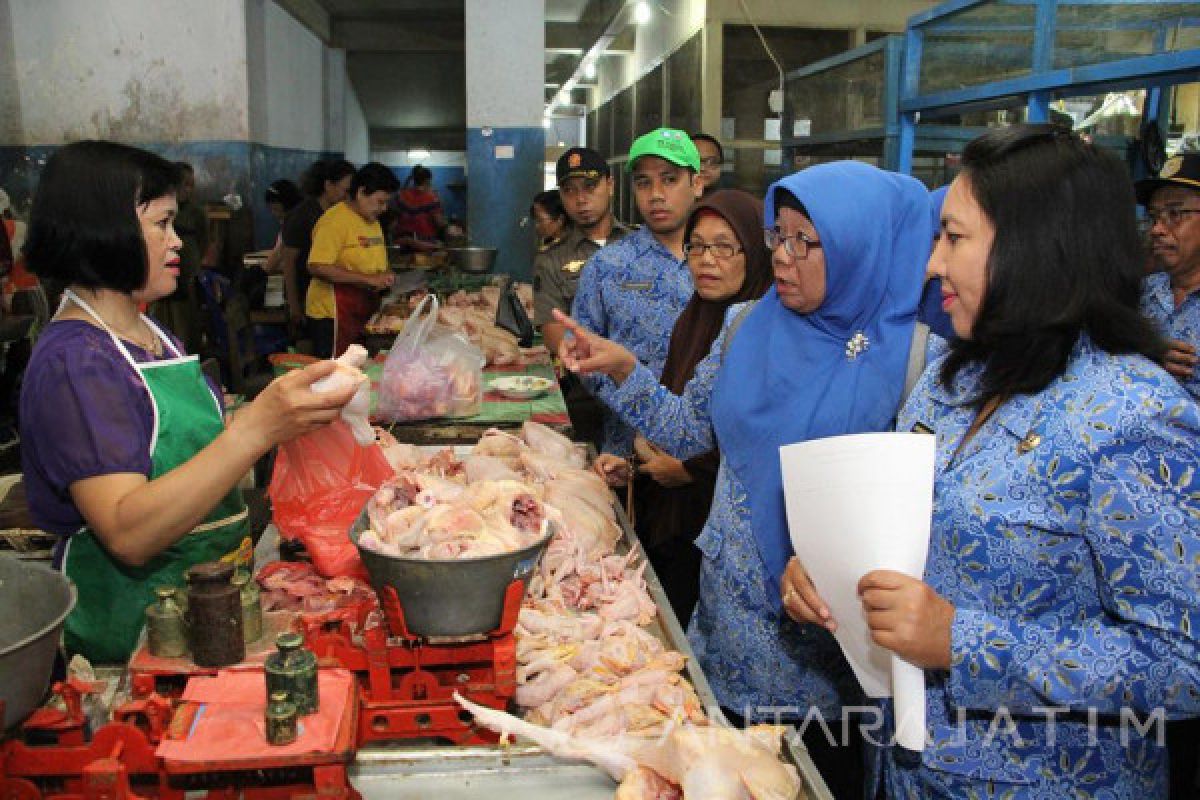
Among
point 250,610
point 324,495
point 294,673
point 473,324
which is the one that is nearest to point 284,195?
point 473,324

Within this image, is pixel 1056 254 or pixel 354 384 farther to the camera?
pixel 354 384

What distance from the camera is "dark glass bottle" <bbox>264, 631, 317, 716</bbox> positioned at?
54.9 inches

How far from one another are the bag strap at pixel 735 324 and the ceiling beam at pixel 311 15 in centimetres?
1175

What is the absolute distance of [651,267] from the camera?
3816mm

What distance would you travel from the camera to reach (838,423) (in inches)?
84.1

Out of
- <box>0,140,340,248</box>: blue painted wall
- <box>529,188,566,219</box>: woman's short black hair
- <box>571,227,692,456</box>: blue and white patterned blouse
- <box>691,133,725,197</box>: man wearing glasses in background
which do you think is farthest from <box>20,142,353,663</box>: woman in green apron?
<box>0,140,340,248</box>: blue painted wall

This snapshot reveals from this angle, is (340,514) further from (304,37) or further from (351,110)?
(351,110)

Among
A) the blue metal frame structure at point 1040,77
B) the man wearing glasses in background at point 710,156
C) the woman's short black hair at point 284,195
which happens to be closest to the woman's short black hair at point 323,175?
the woman's short black hair at point 284,195

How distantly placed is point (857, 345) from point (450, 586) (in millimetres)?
1139

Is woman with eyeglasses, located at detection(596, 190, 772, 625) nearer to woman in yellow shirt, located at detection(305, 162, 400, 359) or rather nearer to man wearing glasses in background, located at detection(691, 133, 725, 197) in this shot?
man wearing glasses in background, located at detection(691, 133, 725, 197)

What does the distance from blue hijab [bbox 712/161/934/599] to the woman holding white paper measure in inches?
20.5

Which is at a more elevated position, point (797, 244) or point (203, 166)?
point (203, 166)

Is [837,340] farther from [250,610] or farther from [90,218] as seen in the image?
[90,218]

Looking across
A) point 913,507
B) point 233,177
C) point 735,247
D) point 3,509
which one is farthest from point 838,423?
point 233,177
